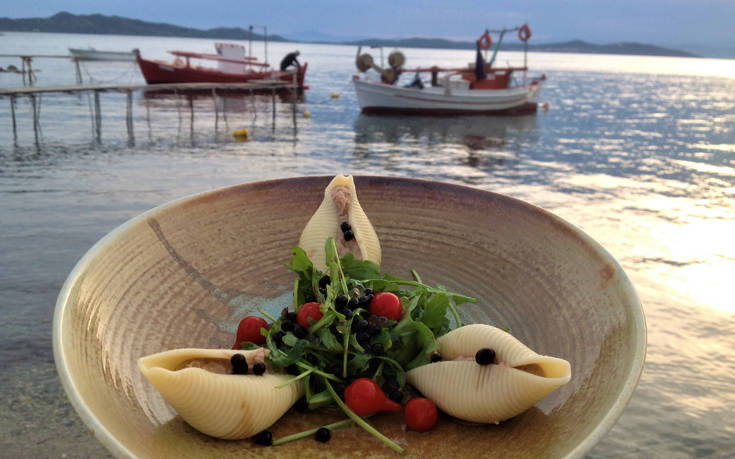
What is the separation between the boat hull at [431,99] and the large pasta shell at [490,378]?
28.4 metres

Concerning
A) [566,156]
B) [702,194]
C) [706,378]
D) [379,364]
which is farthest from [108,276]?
[566,156]

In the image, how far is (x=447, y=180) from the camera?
15.6m

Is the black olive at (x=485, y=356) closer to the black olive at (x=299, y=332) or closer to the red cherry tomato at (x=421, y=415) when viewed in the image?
the red cherry tomato at (x=421, y=415)

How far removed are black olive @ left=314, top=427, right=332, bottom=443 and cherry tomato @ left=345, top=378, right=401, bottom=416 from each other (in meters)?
0.15

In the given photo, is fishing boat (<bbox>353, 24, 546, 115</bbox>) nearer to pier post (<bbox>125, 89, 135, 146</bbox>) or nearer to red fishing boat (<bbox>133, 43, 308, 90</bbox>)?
red fishing boat (<bbox>133, 43, 308, 90</bbox>)

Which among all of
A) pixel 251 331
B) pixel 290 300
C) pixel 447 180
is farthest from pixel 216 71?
pixel 251 331

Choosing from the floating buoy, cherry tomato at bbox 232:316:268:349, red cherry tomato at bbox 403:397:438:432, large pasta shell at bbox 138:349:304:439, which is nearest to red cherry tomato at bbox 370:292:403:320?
red cherry tomato at bbox 403:397:438:432

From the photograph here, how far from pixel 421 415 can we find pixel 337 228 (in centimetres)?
149

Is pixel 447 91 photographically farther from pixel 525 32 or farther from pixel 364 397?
pixel 364 397

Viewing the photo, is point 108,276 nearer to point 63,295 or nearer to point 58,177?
point 63,295

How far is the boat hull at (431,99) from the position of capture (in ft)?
98.1

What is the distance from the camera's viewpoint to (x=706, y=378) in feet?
15.6

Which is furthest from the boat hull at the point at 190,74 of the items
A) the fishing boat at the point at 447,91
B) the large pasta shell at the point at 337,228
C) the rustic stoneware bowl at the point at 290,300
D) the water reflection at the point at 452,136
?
Result: the large pasta shell at the point at 337,228

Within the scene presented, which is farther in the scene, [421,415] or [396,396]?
[396,396]
